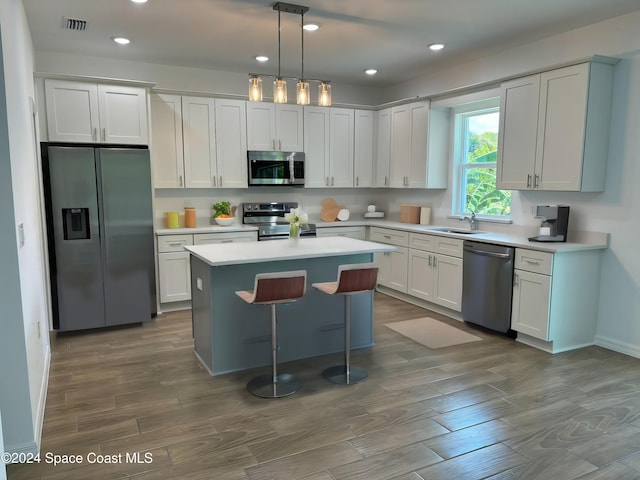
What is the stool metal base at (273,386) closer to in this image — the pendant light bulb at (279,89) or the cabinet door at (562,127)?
the pendant light bulb at (279,89)

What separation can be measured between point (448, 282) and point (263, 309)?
89.4 inches

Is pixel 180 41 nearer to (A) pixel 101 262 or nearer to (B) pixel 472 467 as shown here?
(A) pixel 101 262

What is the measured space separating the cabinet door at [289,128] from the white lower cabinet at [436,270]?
1.93m

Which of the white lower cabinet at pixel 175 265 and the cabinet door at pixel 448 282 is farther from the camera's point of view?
the white lower cabinet at pixel 175 265

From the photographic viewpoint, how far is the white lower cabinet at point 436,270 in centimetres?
472

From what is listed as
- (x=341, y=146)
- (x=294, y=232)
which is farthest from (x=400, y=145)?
(x=294, y=232)

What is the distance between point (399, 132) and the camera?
595cm

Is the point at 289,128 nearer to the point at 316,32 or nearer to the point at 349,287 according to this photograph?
the point at 316,32

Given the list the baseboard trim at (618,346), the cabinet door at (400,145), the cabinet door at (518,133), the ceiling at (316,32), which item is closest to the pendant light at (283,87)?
the ceiling at (316,32)

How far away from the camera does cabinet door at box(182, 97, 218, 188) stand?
524 cm

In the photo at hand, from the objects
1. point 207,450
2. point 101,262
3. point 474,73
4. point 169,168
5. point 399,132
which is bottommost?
point 207,450

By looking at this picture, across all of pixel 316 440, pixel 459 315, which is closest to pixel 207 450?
pixel 316 440

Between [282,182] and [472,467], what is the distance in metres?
4.21

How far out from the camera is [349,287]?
10.3ft
